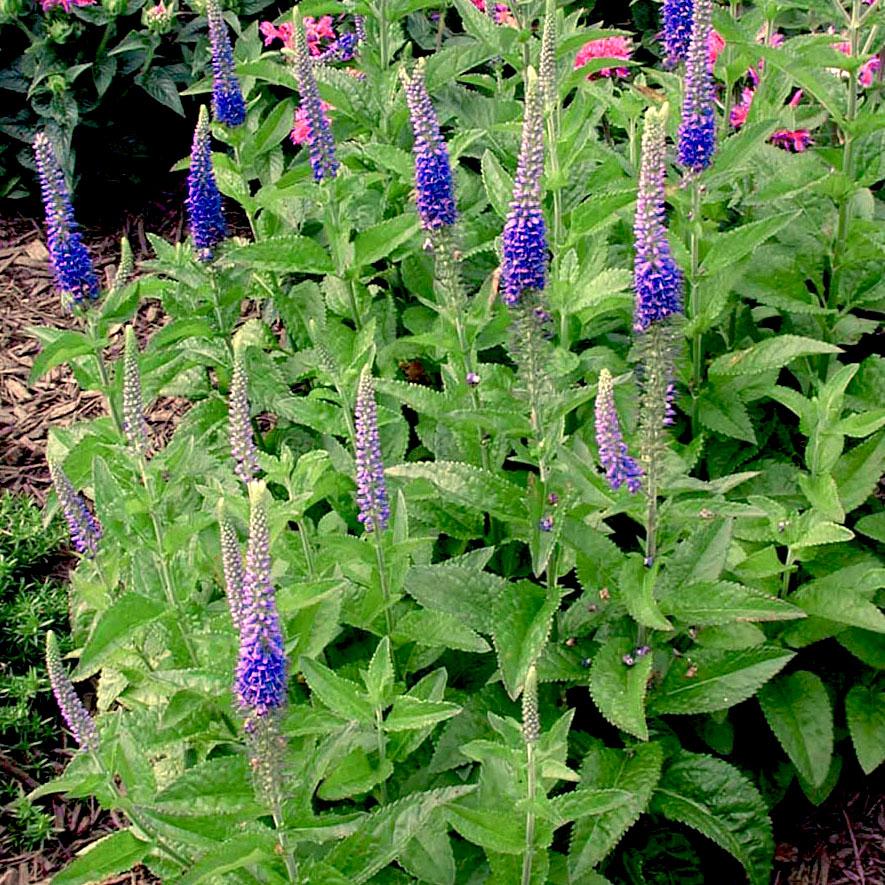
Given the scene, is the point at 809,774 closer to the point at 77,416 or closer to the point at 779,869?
the point at 779,869

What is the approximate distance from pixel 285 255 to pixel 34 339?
273 cm

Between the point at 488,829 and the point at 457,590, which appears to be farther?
the point at 457,590

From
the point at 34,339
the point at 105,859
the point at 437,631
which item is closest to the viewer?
the point at 105,859

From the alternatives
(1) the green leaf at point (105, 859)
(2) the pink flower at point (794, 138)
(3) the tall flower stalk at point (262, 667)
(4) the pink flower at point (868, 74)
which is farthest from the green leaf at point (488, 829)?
(4) the pink flower at point (868, 74)

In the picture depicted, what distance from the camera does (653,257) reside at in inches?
120

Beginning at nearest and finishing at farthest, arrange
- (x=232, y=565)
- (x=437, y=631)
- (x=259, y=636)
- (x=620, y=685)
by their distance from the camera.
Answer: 1. (x=259, y=636)
2. (x=232, y=565)
3. (x=620, y=685)
4. (x=437, y=631)

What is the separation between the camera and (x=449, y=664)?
157 inches

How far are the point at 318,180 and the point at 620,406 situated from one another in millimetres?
1240

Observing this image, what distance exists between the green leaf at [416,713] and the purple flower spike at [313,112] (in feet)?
5.87

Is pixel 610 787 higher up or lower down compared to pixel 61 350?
lower down

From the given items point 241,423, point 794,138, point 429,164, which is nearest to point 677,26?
point 794,138

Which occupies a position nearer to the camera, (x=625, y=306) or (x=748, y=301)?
(x=625, y=306)

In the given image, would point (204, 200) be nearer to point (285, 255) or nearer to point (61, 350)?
point (285, 255)

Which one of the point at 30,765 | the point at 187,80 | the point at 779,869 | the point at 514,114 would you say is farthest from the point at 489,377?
the point at 187,80
